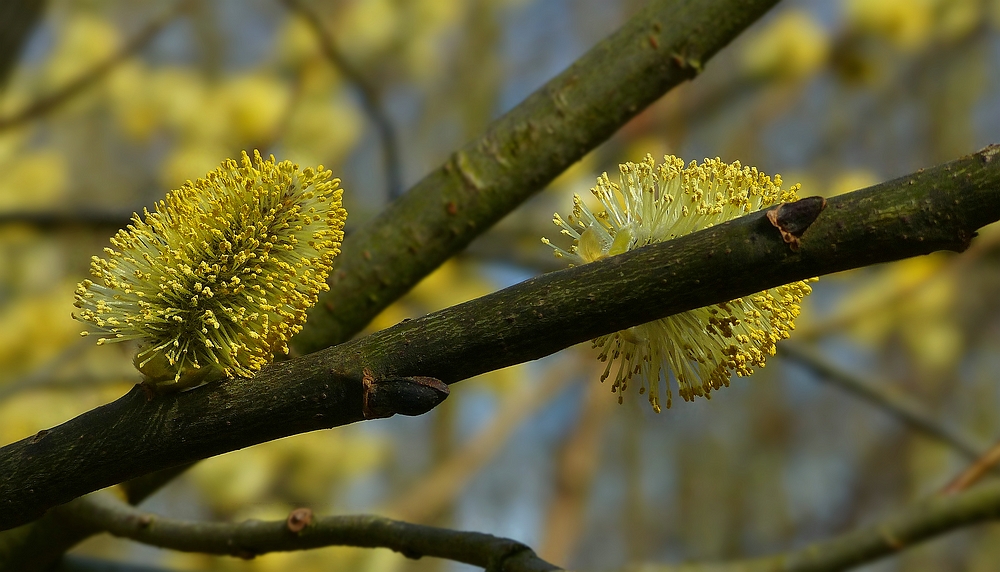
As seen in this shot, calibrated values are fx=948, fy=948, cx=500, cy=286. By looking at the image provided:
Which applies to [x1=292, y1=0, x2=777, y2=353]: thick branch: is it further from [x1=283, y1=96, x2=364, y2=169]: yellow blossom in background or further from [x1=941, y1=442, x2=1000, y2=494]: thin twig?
[x1=283, y1=96, x2=364, y2=169]: yellow blossom in background

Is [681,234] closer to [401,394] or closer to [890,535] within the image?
[401,394]

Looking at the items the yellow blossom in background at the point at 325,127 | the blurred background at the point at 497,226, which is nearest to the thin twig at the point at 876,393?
the blurred background at the point at 497,226

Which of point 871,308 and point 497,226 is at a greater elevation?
point 871,308

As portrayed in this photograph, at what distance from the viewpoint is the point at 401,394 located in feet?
2.04

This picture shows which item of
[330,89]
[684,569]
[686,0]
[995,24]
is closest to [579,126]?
[686,0]

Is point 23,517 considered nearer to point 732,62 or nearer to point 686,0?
point 686,0

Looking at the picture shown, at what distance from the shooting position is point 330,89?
10.4ft

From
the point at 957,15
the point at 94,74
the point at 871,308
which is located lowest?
the point at 871,308

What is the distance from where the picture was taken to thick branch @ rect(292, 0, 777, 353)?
1.16 metres

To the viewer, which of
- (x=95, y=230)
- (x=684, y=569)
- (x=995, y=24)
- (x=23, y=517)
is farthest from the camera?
(x=995, y=24)

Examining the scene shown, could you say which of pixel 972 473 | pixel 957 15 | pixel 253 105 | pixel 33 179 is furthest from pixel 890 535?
pixel 33 179

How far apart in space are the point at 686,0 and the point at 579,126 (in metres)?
0.20

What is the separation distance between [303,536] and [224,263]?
271mm

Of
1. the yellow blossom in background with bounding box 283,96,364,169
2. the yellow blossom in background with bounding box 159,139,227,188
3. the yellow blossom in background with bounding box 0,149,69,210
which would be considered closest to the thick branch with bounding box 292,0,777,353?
the yellow blossom in background with bounding box 159,139,227,188
